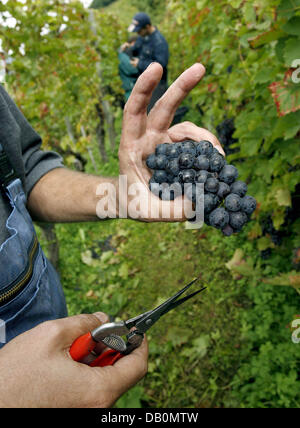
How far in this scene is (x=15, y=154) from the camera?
3.96 ft

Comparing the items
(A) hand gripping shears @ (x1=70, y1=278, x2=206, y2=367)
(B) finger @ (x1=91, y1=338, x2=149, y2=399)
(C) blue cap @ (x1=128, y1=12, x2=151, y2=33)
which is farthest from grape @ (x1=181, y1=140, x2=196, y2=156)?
(C) blue cap @ (x1=128, y1=12, x2=151, y2=33)

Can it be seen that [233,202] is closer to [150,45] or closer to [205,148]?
[205,148]

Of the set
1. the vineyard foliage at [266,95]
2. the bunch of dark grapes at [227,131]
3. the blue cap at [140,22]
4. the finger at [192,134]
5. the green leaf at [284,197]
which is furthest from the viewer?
the blue cap at [140,22]

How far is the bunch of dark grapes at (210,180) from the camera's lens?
3.11 ft

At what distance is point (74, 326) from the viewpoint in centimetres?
88

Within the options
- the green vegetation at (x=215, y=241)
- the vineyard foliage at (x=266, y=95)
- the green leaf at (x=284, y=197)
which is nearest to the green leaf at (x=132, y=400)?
the green vegetation at (x=215, y=241)

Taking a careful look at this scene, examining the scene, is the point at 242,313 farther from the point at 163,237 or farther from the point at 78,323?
the point at 78,323

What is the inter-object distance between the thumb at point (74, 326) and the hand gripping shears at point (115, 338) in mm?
21

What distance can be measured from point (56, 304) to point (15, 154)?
0.61m

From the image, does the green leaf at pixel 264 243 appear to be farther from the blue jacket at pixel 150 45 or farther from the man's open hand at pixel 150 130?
the blue jacket at pixel 150 45

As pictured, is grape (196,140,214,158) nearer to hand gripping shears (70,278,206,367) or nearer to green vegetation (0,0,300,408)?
hand gripping shears (70,278,206,367)

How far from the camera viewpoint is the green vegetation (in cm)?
179

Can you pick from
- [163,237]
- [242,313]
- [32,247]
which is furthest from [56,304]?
[163,237]

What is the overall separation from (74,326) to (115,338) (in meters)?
0.16
